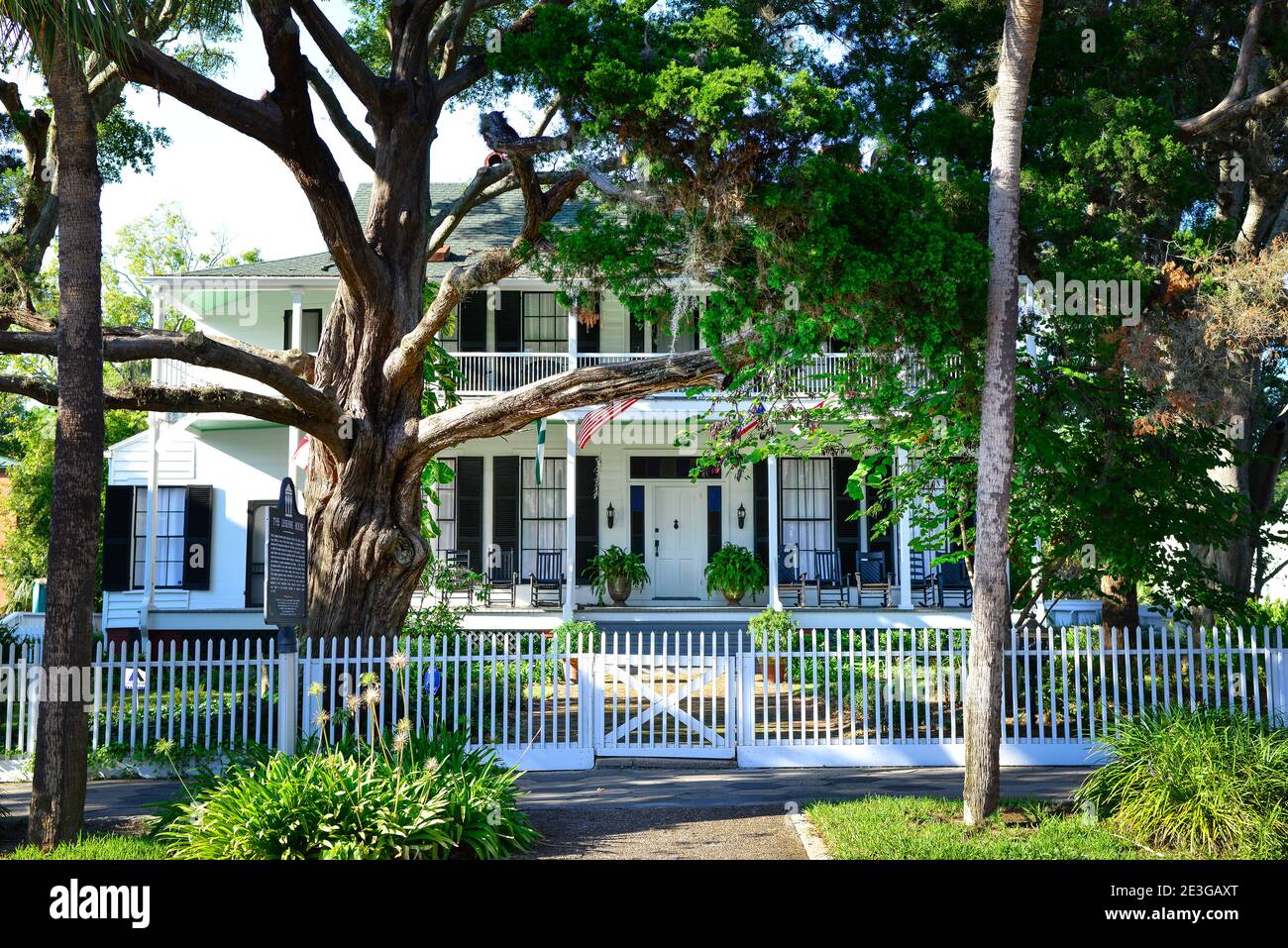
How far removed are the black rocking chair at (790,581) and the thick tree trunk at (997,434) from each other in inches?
424

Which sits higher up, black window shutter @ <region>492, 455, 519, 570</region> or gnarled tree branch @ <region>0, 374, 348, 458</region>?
gnarled tree branch @ <region>0, 374, 348, 458</region>

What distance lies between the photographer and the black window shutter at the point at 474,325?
20406 mm

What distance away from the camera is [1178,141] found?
1279 cm

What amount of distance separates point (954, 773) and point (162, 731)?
7779 millimetres

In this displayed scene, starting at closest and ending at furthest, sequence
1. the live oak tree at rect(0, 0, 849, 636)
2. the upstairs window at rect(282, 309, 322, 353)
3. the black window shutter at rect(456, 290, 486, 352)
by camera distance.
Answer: the live oak tree at rect(0, 0, 849, 636) → the upstairs window at rect(282, 309, 322, 353) → the black window shutter at rect(456, 290, 486, 352)

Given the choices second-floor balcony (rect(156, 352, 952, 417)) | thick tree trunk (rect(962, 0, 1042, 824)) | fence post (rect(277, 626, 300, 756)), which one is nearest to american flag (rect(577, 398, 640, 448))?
second-floor balcony (rect(156, 352, 952, 417))

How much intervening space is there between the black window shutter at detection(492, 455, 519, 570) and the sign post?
35.4 ft

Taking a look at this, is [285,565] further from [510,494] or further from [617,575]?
[510,494]

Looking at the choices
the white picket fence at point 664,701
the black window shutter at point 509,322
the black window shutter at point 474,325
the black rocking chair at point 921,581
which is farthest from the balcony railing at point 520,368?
the white picket fence at point 664,701

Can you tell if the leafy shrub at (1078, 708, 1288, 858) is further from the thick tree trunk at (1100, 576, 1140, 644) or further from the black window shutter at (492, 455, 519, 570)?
the black window shutter at (492, 455, 519, 570)

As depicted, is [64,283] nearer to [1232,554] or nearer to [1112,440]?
[1112,440]

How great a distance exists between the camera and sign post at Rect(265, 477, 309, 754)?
8.02 metres

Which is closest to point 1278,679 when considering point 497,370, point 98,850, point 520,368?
point 98,850
